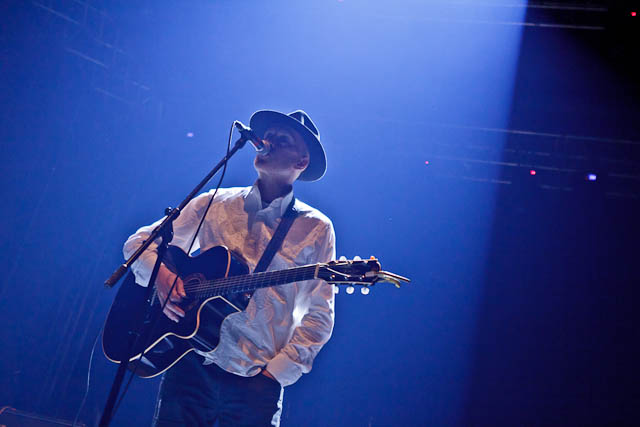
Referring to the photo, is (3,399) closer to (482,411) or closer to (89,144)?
(89,144)

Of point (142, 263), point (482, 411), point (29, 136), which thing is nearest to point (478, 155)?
point (482, 411)

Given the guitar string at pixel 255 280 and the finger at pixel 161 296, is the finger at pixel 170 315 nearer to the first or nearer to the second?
the finger at pixel 161 296

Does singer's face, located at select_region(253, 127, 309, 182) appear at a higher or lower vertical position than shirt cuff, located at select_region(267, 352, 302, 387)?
higher

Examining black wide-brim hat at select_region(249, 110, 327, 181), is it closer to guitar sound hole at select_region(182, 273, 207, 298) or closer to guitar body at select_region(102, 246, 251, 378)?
guitar body at select_region(102, 246, 251, 378)

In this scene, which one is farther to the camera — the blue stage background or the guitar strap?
the blue stage background

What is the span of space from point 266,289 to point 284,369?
16.5 inches

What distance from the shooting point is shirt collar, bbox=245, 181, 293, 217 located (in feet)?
8.94

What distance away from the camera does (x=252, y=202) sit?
Answer: 8.98 feet

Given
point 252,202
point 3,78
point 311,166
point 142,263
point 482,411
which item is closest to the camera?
point 142,263

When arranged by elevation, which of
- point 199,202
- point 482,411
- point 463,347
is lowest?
point 482,411

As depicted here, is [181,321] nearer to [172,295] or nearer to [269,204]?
[172,295]

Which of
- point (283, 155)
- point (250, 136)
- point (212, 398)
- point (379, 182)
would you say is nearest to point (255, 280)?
point (212, 398)

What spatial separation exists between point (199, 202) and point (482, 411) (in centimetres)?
364

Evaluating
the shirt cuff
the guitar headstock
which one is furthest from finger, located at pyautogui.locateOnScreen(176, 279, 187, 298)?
the guitar headstock
